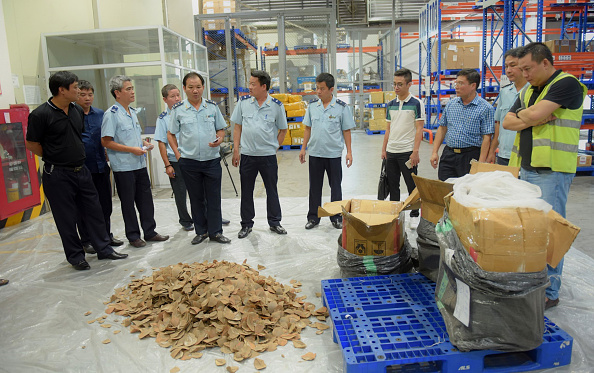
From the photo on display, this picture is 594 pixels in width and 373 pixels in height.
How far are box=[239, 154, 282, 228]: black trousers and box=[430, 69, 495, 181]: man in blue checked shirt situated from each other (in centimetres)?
169

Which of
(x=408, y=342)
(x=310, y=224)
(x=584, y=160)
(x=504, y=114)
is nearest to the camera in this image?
(x=408, y=342)

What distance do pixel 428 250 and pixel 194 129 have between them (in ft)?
8.08

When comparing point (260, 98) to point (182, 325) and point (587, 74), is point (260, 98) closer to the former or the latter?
point (182, 325)

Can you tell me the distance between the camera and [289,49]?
1284 cm

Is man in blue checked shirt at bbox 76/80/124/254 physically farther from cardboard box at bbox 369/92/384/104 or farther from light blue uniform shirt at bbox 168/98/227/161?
cardboard box at bbox 369/92/384/104

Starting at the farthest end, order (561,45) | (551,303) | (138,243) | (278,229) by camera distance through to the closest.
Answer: (561,45), (278,229), (138,243), (551,303)

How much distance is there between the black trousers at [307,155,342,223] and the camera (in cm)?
457

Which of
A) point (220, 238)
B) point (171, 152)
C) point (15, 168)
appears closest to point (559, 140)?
point (220, 238)

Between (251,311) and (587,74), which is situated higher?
(587,74)

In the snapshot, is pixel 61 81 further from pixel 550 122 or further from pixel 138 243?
pixel 550 122

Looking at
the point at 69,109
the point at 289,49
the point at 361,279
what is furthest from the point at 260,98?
the point at 289,49

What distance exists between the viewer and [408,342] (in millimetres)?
2061

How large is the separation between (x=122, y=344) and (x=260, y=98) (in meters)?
2.72

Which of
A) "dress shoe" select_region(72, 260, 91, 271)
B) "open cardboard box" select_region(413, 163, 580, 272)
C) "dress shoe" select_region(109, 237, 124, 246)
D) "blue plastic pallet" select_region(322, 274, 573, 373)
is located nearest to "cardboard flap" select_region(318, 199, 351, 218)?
"blue plastic pallet" select_region(322, 274, 573, 373)
